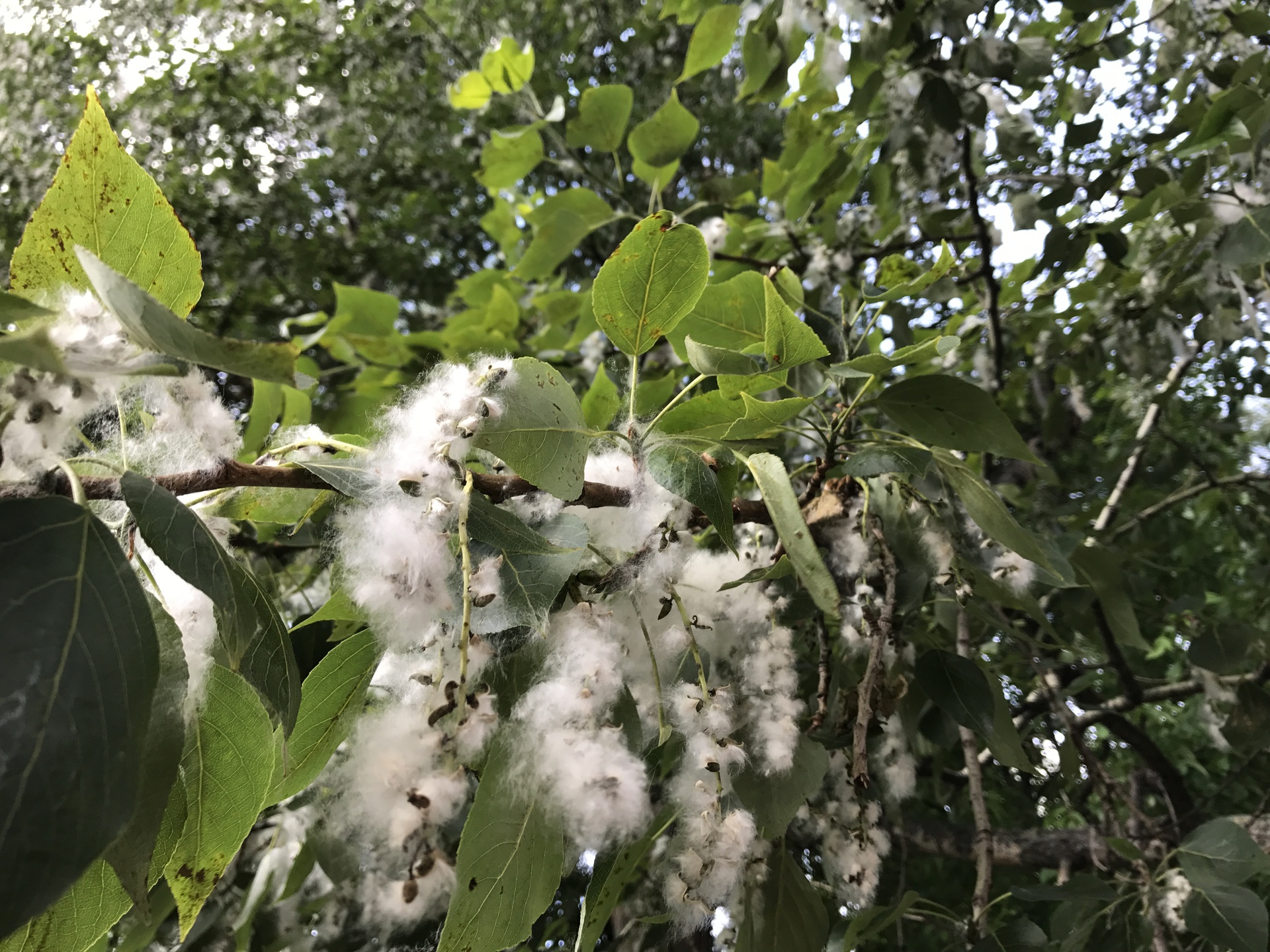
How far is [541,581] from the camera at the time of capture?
1.45ft

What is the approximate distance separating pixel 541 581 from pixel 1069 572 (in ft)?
1.77

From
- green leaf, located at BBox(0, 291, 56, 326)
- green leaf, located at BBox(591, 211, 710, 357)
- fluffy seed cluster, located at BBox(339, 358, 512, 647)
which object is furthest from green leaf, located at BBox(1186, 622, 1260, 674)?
green leaf, located at BBox(0, 291, 56, 326)

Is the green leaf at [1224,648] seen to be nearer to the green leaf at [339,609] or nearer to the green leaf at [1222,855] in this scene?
the green leaf at [1222,855]

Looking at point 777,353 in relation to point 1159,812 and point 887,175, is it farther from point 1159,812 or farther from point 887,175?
point 1159,812

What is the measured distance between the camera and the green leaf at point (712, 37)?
1289mm

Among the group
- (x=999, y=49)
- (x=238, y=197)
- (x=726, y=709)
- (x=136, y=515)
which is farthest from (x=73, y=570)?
(x=238, y=197)

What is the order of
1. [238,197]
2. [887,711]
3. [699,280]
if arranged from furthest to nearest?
[238,197], [887,711], [699,280]

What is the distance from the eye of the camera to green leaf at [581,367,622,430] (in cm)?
82

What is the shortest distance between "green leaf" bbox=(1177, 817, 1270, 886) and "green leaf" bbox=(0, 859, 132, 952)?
1.01 meters

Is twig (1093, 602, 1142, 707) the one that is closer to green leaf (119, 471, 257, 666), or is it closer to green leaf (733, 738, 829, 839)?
green leaf (733, 738, 829, 839)

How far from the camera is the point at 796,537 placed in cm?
50

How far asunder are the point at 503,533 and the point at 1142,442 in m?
1.91

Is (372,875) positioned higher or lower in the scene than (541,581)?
lower

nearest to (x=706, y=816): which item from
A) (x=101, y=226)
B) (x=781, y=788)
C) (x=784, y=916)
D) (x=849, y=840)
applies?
(x=781, y=788)
